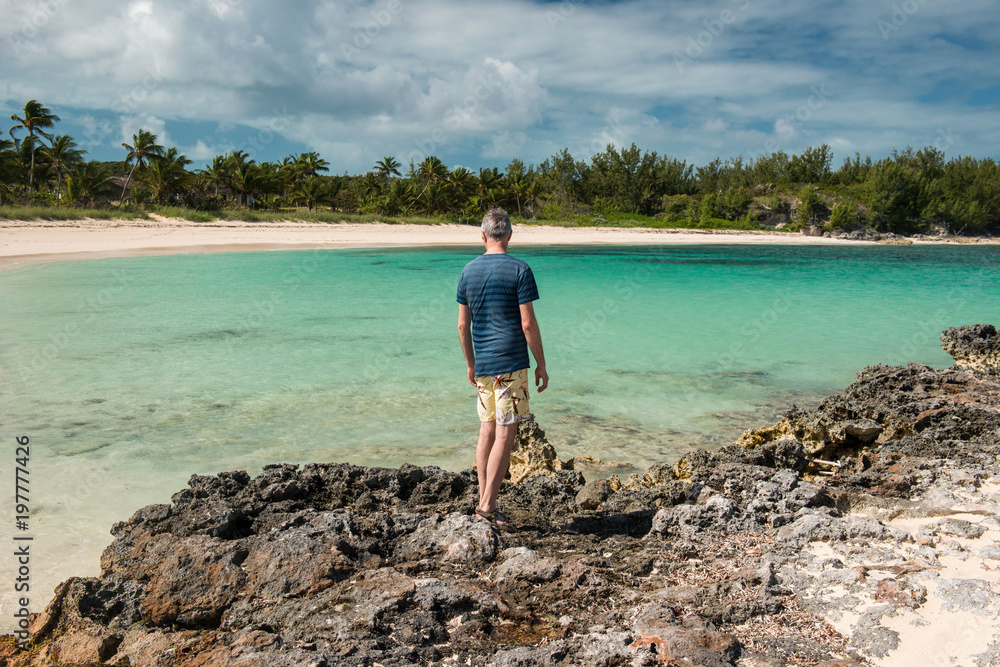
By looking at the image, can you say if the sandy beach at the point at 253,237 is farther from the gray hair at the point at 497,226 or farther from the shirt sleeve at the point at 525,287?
the shirt sleeve at the point at 525,287

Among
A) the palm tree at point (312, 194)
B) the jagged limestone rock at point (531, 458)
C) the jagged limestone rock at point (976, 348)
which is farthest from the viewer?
the palm tree at point (312, 194)

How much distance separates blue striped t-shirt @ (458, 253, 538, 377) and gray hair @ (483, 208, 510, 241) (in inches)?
5.0

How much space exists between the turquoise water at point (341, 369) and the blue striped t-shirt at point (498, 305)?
215cm

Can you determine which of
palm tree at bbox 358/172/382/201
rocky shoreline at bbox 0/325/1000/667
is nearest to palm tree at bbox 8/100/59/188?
palm tree at bbox 358/172/382/201

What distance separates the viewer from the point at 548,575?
2828 millimetres

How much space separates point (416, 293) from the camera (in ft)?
56.5

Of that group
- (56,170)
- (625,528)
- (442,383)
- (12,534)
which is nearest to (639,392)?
(442,383)

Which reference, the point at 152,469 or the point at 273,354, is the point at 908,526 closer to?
the point at 152,469

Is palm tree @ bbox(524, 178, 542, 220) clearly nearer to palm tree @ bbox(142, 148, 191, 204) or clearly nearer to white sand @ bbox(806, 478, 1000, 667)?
palm tree @ bbox(142, 148, 191, 204)

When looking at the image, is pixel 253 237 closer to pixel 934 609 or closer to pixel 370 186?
pixel 370 186

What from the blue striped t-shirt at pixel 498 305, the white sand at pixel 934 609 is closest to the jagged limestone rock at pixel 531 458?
the blue striped t-shirt at pixel 498 305

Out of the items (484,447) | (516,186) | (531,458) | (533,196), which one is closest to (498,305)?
(484,447)

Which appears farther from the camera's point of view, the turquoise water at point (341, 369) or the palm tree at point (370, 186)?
the palm tree at point (370, 186)

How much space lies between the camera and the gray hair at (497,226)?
3357mm
